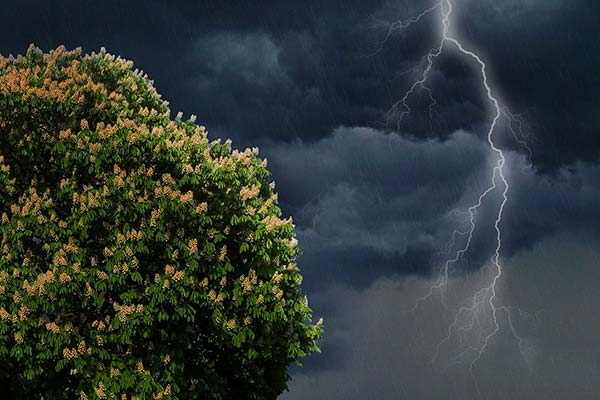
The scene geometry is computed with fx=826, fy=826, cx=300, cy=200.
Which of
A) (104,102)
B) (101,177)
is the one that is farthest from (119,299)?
(104,102)

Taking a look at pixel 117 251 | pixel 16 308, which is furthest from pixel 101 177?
pixel 16 308

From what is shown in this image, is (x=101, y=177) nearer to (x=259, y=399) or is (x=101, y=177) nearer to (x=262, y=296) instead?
(x=262, y=296)

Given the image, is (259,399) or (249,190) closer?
(249,190)

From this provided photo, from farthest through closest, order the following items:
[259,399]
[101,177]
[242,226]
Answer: [259,399] → [242,226] → [101,177]

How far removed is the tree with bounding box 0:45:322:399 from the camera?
17656mm

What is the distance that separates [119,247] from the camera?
17656 mm

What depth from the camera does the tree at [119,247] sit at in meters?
17.7

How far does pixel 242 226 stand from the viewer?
65.2 feet

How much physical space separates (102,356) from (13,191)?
4.55 meters

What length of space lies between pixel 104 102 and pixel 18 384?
24.1ft

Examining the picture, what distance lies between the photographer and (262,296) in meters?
18.8

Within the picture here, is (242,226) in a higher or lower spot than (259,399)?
higher

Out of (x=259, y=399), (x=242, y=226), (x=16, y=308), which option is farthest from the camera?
(x=259, y=399)

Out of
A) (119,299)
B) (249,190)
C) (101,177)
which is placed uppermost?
(249,190)
